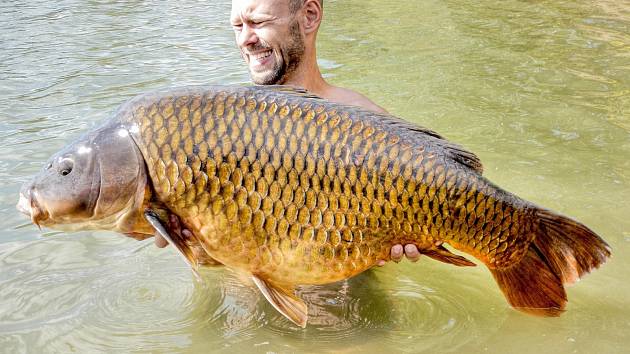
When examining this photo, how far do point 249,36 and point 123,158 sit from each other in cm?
160

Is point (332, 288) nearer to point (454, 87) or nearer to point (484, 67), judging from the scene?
point (454, 87)

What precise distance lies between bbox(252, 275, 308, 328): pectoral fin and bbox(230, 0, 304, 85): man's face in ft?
4.97

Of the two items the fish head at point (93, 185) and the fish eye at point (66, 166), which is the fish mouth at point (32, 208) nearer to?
the fish head at point (93, 185)

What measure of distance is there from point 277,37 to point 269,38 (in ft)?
0.16

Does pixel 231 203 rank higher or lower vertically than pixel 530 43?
higher

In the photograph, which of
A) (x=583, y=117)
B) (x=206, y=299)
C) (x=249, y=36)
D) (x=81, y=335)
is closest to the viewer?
(x=81, y=335)

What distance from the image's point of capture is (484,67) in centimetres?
774

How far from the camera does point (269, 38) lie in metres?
3.90

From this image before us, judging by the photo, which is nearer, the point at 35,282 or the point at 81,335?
the point at 81,335

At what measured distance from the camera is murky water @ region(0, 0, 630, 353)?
10.9ft

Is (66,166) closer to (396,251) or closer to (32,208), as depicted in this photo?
(32,208)

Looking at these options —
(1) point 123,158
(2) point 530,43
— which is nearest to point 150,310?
(1) point 123,158

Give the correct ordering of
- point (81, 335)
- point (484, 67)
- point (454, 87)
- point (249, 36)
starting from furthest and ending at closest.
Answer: point (484, 67), point (454, 87), point (249, 36), point (81, 335)

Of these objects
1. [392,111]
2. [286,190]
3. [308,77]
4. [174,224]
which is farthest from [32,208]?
[392,111]
